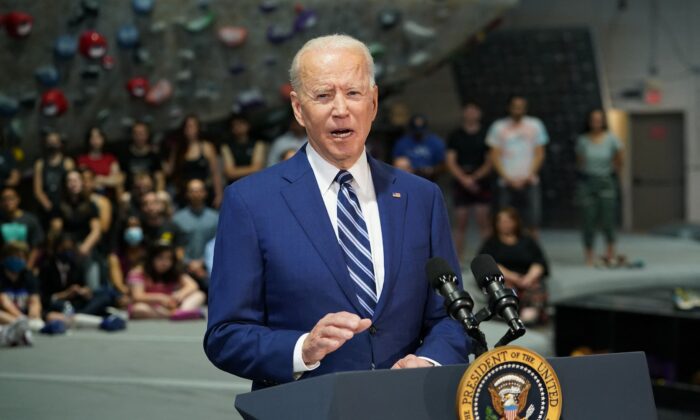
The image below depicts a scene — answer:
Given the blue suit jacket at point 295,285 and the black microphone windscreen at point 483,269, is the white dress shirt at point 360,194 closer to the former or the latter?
the blue suit jacket at point 295,285

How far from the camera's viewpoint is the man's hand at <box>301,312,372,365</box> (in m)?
1.86

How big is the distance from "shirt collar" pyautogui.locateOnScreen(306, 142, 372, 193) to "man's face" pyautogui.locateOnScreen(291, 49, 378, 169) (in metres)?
0.06

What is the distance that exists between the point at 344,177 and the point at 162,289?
520cm

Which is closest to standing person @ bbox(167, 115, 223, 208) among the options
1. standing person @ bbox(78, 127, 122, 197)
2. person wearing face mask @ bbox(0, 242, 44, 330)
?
standing person @ bbox(78, 127, 122, 197)

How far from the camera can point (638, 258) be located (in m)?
10.2

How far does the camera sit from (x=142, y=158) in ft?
28.4

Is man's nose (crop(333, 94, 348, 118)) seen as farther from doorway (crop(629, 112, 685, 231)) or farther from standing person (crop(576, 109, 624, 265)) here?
doorway (crop(629, 112, 685, 231))

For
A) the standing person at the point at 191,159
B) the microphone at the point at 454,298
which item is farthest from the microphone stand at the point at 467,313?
the standing person at the point at 191,159

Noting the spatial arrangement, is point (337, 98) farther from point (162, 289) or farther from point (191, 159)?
point (191, 159)

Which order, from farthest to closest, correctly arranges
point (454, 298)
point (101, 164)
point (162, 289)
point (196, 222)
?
point (101, 164), point (196, 222), point (162, 289), point (454, 298)

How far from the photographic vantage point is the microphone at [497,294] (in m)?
1.86

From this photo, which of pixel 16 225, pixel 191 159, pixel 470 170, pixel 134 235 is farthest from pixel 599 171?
pixel 16 225

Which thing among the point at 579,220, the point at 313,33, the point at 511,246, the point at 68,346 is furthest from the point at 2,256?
the point at 579,220

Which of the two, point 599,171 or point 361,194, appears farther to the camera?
point 599,171
